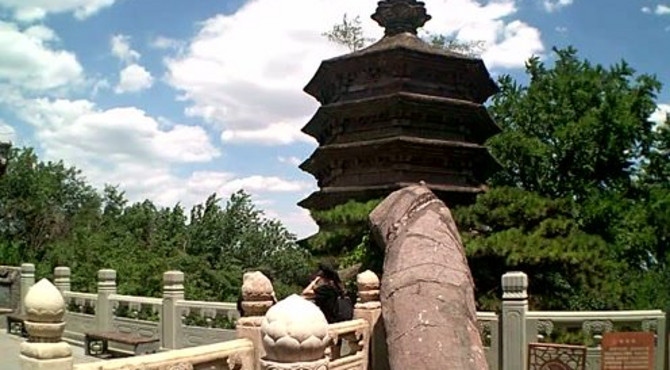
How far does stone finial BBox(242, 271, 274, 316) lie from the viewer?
5559 mm

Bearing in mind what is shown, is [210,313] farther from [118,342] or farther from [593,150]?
[593,150]

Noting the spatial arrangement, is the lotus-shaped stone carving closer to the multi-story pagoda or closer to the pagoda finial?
the multi-story pagoda

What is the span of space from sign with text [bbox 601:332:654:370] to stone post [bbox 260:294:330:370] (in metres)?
5.92

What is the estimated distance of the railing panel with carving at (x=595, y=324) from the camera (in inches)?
339

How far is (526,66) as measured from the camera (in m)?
27.6

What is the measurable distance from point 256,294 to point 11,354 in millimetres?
9171

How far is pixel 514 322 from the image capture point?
9.15 m

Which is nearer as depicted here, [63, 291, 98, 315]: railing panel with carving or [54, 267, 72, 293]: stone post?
[63, 291, 98, 315]: railing panel with carving

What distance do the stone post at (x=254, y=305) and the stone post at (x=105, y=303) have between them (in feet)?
30.4

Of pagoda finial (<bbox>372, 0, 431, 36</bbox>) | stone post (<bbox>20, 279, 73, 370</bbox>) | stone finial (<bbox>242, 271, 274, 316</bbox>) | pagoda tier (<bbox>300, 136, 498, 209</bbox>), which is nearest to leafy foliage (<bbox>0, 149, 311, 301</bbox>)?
pagoda tier (<bbox>300, 136, 498, 209</bbox>)

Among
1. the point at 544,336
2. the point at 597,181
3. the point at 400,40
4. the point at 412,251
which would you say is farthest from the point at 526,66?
the point at 412,251

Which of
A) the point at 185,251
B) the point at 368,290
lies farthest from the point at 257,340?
the point at 185,251

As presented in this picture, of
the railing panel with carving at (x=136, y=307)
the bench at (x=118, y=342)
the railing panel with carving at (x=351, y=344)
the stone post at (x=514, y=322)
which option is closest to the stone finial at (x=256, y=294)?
the railing panel with carving at (x=351, y=344)

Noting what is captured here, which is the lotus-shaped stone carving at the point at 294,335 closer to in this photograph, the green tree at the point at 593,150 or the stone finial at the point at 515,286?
the stone finial at the point at 515,286
